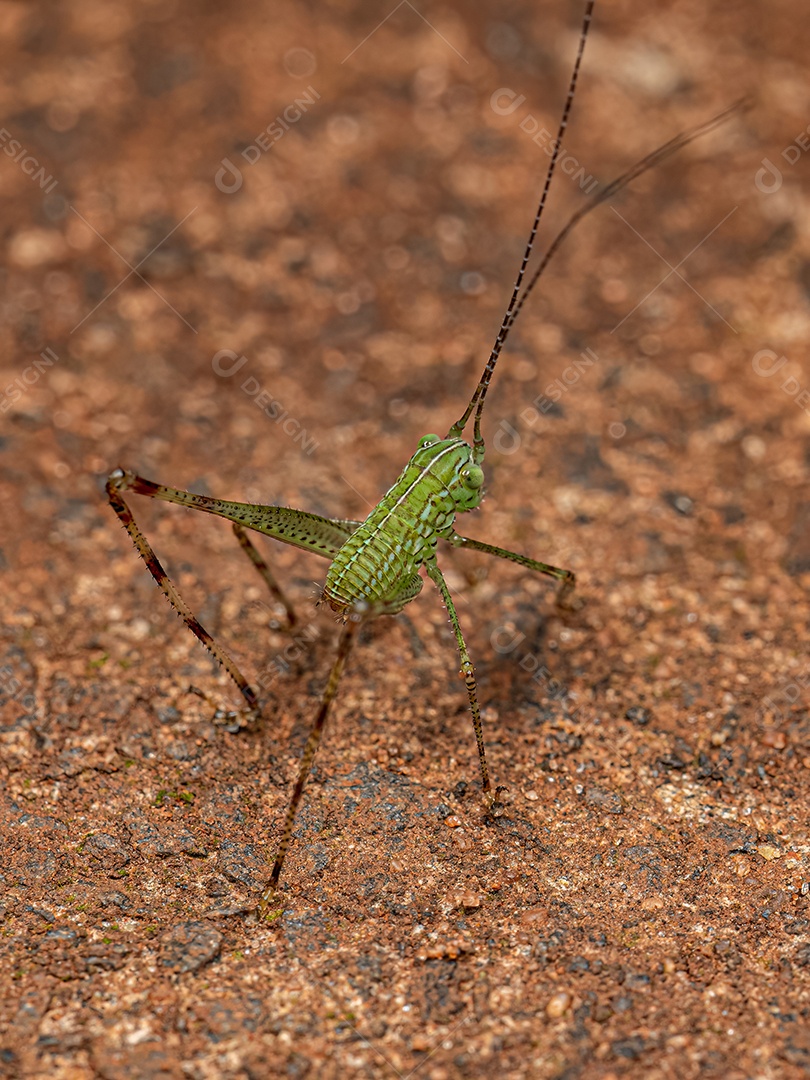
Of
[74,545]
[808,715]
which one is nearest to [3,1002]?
[74,545]

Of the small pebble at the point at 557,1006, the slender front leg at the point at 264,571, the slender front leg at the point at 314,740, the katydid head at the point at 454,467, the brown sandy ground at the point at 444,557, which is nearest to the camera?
the small pebble at the point at 557,1006

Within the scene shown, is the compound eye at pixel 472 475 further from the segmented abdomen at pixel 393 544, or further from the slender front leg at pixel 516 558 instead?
the slender front leg at pixel 516 558

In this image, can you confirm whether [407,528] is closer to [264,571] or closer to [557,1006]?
[264,571]

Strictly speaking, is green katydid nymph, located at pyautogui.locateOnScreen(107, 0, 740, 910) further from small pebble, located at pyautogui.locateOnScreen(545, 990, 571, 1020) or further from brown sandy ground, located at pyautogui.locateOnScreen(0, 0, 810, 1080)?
small pebble, located at pyautogui.locateOnScreen(545, 990, 571, 1020)

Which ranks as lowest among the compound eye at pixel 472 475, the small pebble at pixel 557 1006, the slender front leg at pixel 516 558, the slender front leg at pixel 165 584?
the small pebble at pixel 557 1006

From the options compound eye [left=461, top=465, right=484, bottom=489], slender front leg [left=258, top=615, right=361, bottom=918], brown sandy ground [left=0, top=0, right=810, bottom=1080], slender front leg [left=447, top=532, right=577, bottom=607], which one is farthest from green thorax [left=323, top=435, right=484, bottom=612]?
brown sandy ground [left=0, top=0, right=810, bottom=1080]

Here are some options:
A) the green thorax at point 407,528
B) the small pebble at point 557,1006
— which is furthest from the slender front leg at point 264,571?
the small pebble at point 557,1006

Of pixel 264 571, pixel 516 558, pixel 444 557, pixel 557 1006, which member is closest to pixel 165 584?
pixel 264 571
